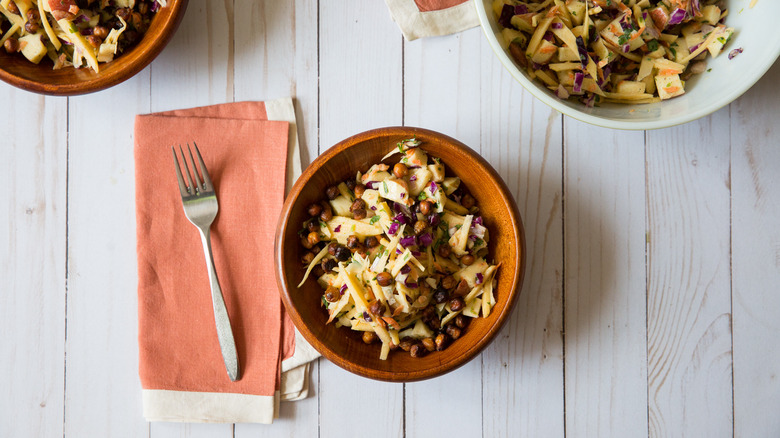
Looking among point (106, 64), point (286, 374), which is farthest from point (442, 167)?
point (106, 64)

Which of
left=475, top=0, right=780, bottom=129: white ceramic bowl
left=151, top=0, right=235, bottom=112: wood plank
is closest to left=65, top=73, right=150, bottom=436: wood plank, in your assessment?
left=151, top=0, right=235, bottom=112: wood plank

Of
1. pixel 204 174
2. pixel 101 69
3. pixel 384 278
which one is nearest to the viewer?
pixel 384 278

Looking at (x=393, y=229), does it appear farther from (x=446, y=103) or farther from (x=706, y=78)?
(x=706, y=78)

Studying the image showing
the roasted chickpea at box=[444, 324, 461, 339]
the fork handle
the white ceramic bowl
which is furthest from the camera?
the fork handle

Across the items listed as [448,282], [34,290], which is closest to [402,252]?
[448,282]

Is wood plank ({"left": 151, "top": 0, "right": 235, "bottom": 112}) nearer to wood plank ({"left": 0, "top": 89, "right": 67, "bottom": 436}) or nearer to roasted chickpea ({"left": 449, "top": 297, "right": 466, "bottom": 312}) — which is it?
wood plank ({"left": 0, "top": 89, "right": 67, "bottom": 436})

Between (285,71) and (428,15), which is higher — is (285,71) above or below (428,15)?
below

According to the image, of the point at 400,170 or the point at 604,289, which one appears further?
the point at 604,289

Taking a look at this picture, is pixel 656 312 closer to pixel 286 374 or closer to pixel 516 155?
pixel 516 155
